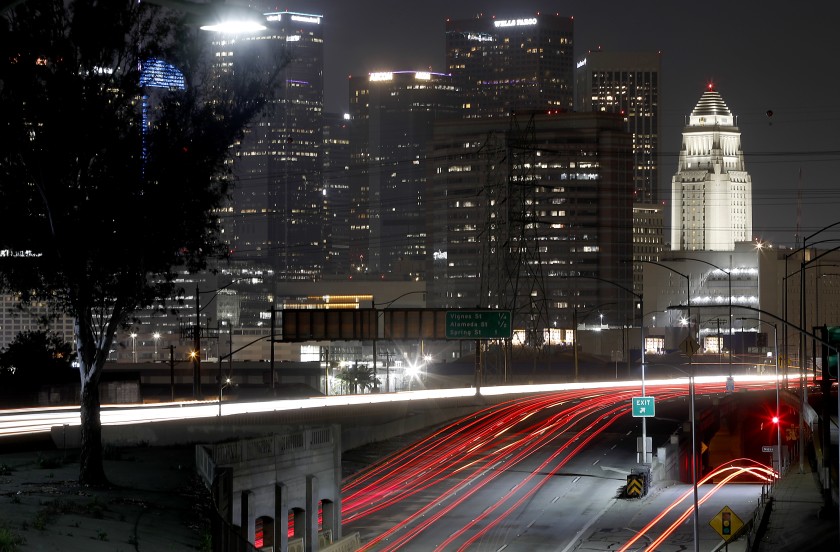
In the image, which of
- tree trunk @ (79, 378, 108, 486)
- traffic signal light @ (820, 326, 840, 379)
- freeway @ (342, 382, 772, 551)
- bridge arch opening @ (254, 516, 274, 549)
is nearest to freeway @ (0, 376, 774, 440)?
freeway @ (342, 382, 772, 551)

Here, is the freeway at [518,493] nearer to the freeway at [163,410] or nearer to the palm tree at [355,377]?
the freeway at [163,410]

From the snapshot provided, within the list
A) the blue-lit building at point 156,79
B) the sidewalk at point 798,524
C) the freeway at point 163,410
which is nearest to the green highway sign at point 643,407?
the sidewalk at point 798,524

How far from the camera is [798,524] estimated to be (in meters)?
49.1

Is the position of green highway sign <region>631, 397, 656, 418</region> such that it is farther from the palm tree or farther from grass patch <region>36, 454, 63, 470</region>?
the palm tree

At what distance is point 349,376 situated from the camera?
147 metres

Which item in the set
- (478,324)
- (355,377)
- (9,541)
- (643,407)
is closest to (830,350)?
(643,407)

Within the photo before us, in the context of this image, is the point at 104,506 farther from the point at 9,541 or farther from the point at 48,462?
the point at 48,462

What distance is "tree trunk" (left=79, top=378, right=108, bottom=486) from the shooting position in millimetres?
36906

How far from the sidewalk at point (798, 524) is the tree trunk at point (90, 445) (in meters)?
23.7

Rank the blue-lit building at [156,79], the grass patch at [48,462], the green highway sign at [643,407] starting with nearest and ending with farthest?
Result: the blue-lit building at [156,79]
the grass patch at [48,462]
the green highway sign at [643,407]

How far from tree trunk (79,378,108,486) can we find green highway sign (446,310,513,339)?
46.2 meters

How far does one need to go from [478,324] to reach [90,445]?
158 ft

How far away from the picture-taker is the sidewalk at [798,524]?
147 ft

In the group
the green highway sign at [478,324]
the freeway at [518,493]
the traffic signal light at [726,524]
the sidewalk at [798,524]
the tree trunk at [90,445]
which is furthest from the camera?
the green highway sign at [478,324]
